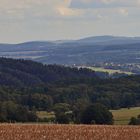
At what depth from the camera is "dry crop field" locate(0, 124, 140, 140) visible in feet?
65.4

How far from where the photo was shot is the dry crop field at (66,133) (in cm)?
1992

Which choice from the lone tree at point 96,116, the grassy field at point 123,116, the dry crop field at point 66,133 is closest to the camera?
the dry crop field at point 66,133

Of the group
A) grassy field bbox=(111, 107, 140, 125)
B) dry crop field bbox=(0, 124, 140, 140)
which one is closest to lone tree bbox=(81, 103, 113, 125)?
grassy field bbox=(111, 107, 140, 125)

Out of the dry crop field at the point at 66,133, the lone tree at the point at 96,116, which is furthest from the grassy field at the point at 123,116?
the dry crop field at the point at 66,133

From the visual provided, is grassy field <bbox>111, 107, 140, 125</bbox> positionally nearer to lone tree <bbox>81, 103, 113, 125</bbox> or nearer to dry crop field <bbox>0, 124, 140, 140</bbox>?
lone tree <bbox>81, 103, 113, 125</bbox>

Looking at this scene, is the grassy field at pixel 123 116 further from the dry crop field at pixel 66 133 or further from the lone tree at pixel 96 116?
the dry crop field at pixel 66 133

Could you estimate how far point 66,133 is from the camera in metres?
21.2

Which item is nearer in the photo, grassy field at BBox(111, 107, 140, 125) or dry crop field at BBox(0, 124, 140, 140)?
dry crop field at BBox(0, 124, 140, 140)

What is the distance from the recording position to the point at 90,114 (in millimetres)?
43969

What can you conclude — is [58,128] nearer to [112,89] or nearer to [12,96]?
[12,96]

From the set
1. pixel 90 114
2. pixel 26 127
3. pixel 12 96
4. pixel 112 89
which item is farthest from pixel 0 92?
pixel 26 127

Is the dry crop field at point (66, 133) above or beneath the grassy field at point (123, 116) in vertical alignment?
above

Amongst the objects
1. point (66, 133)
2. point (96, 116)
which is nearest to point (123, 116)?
point (96, 116)

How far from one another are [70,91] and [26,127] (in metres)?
117
